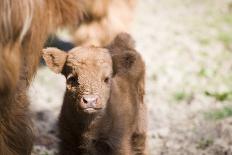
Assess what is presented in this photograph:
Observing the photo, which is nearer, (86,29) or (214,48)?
(86,29)

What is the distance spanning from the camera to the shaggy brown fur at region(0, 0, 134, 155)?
3.04 metres

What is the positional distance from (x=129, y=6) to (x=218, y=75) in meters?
1.09

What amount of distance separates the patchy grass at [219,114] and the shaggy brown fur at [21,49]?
133 cm

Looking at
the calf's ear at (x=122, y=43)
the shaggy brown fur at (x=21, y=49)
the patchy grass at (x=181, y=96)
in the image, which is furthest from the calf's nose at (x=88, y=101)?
the patchy grass at (x=181, y=96)

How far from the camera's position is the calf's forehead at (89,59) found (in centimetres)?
362

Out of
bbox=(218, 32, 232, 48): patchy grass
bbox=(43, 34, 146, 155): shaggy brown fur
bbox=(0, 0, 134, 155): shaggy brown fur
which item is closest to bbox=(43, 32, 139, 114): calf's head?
bbox=(43, 34, 146, 155): shaggy brown fur

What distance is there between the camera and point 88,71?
3588mm

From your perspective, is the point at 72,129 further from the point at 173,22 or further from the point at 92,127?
the point at 173,22

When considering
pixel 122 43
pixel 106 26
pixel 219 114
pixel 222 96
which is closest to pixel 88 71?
pixel 122 43

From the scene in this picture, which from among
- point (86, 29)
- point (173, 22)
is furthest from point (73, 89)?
point (173, 22)

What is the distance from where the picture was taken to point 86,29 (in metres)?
5.94

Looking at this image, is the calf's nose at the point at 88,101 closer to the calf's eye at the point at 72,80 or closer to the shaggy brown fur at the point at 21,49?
the calf's eye at the point at 72,80

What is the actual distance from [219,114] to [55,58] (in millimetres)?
2108

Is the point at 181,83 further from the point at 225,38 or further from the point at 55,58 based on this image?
the point at 55,58
